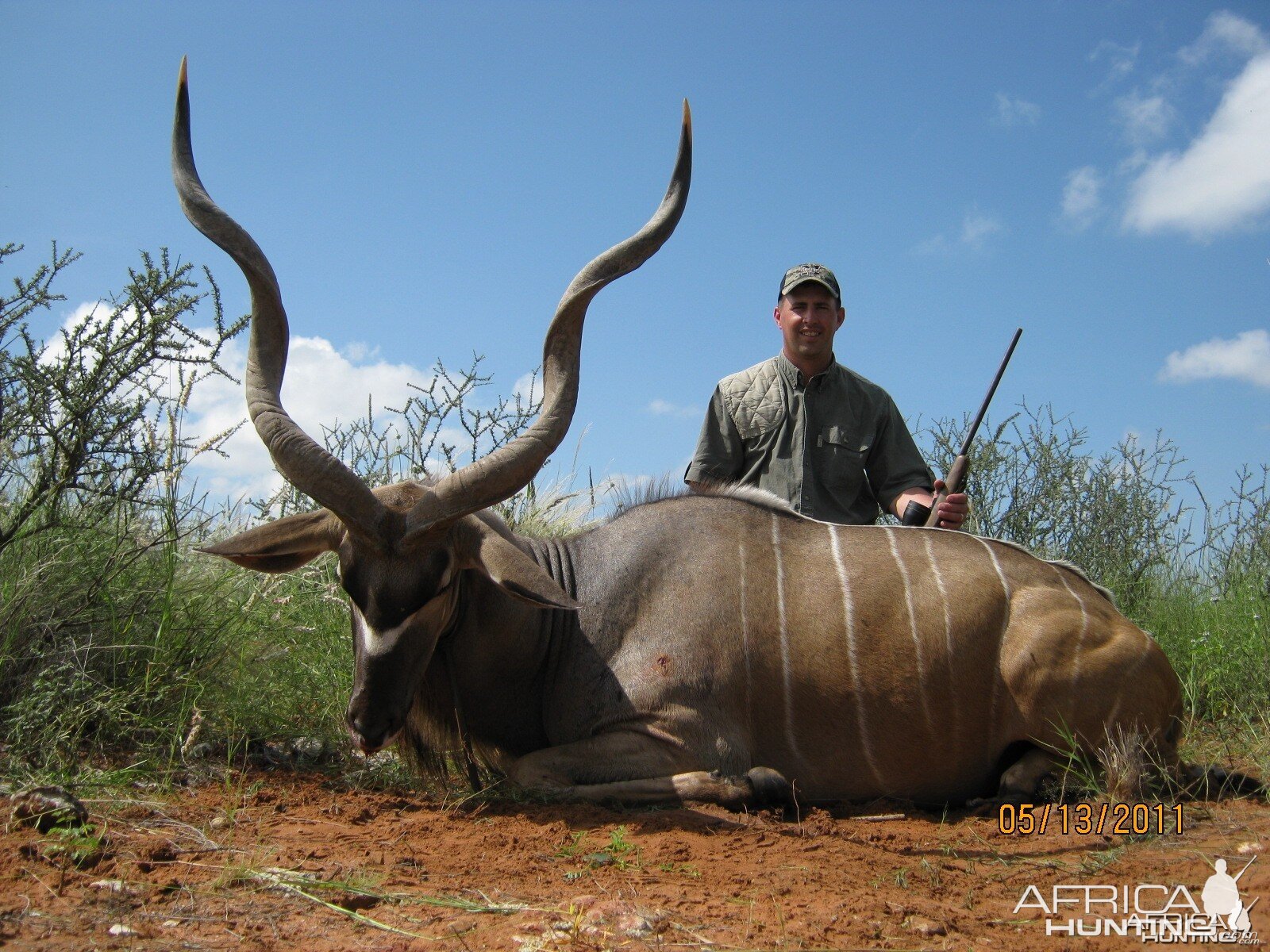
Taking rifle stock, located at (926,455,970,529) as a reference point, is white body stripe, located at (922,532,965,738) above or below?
below

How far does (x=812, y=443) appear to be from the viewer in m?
5.34

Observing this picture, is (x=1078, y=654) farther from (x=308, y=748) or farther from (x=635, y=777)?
(x=308, y=748)

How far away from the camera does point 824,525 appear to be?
161 inches

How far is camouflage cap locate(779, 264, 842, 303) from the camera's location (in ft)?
17.7

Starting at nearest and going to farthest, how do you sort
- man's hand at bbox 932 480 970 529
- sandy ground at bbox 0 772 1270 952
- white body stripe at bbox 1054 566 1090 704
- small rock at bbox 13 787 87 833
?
1. sandy ground at bbox 0 772 1270 952
2. small rock at bbox 13 787 87 833
3. white body stripe at bbox 1054 566 1090 704
4. man's hand at bbox 932 480 970 529

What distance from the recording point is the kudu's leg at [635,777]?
332cm

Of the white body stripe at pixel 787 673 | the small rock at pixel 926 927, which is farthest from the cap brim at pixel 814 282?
the small rock at pixel 926 927

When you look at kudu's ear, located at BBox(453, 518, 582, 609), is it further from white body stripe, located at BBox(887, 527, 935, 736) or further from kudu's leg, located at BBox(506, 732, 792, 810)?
white body stripe, located at BBox(887, 527, 935, 736)

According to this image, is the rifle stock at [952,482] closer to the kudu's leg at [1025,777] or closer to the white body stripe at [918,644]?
the white body stripe at [918,644]

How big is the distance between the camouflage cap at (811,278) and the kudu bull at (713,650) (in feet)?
5.45

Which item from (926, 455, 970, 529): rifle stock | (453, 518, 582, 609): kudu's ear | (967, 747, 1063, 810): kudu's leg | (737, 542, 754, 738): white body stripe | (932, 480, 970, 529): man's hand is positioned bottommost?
(967, 747, 1063, 810): kudu's leg

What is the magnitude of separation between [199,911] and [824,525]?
A: 2.64 meters
